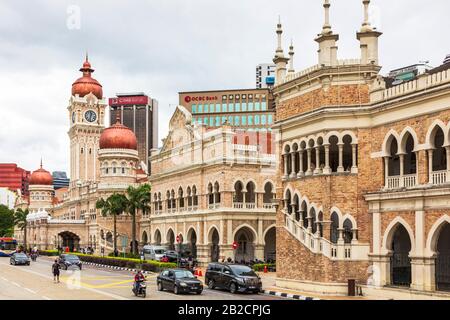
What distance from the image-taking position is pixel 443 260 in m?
32.2

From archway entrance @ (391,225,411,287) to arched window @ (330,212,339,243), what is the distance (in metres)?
2.69

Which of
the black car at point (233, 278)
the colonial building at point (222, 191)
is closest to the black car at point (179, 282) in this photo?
the black car at point (233, 278)

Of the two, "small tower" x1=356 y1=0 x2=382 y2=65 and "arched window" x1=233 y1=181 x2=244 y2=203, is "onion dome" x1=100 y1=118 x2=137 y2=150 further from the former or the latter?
"small tower" x1=356 y1=0 x2=382 y2=65

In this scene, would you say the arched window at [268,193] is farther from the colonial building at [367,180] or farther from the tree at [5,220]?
the tree at [5,220]

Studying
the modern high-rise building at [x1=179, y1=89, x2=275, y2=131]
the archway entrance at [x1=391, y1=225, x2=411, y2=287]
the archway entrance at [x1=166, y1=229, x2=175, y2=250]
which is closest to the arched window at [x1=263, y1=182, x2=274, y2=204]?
the archway entrance at [x1=166, y1=229, x2=175, y2=250]

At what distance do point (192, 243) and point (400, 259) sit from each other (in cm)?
3229

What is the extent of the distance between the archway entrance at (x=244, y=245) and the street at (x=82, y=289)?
1116 centimetres

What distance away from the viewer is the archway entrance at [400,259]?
32.1 meters

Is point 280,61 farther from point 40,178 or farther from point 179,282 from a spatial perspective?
point 40,178

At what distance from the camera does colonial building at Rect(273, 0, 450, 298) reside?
2947cm

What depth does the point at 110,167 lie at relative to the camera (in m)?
86.1

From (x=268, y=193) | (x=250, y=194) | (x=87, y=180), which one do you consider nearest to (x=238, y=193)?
(x=250, y=194)

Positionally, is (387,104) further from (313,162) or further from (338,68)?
(313,162)
